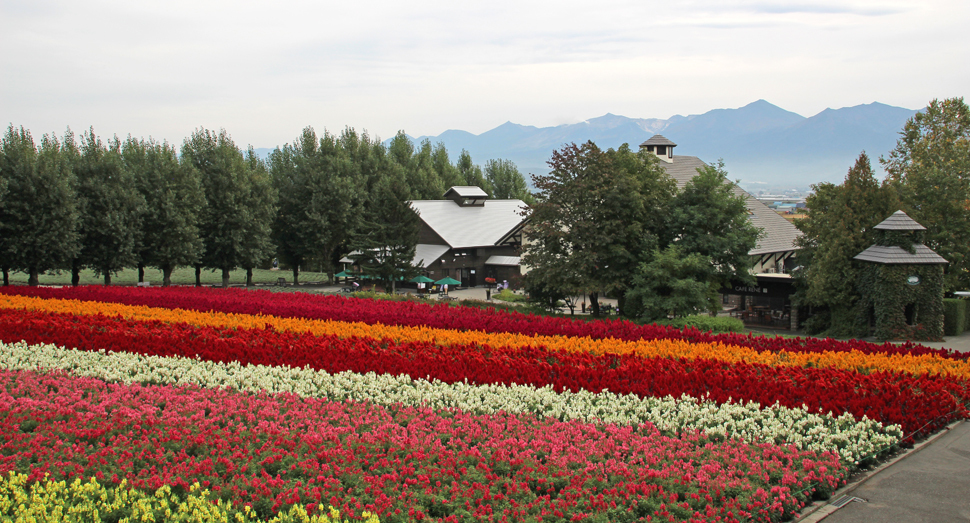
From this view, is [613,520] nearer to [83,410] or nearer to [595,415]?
[595,415]

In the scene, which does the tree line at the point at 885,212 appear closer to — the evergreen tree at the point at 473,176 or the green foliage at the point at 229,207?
the green foliage at the point at 229,207

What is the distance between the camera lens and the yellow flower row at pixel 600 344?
14289 mm

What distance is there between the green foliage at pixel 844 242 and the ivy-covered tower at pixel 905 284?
1.41 m


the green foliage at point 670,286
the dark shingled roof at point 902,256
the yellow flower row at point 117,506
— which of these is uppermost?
the dark shingled roof at point 902,256

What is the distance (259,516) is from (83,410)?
5171 mm

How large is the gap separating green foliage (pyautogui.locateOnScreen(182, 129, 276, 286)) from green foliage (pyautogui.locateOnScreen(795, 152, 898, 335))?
34319 millimetres

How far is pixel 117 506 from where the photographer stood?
6629 millimetres

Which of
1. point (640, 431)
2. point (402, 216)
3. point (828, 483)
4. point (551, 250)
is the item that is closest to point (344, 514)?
point (640, 431)

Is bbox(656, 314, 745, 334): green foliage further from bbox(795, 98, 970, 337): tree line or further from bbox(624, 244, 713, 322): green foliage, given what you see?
bbox(795, 98, 970, 337): tree line

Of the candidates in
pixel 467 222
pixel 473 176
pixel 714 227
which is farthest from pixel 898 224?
pixel 473 176

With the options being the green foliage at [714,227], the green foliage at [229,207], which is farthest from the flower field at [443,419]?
the green foliage at [229,207]

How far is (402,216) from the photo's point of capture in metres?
42.9

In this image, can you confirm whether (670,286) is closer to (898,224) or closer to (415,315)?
(898,224)

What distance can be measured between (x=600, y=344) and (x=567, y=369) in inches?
152
